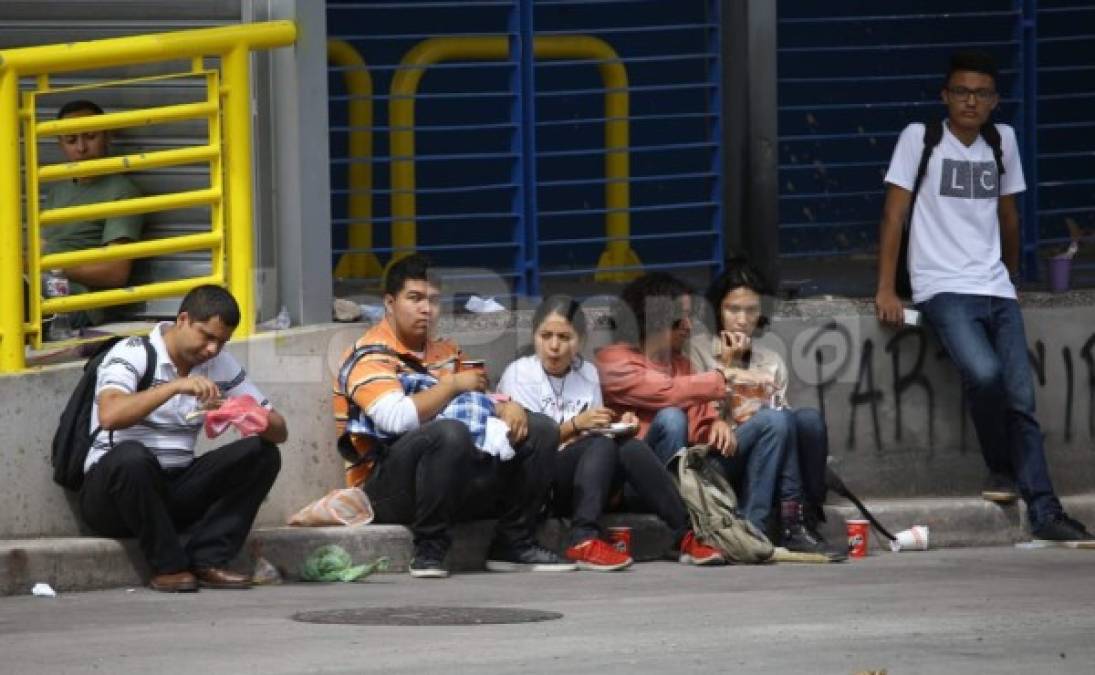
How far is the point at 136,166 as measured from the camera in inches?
405

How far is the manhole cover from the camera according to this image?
8839 mm

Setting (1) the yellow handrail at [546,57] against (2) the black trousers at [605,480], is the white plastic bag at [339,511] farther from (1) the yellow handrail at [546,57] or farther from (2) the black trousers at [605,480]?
(1) the yellow handrail at [546,57]

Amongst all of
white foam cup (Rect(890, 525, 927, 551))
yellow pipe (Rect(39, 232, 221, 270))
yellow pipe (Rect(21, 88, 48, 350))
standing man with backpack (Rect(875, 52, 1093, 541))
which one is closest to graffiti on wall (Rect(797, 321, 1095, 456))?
standing man with backpack (Rect(875, 52, 1093, 541))

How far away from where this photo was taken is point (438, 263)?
1273 cm

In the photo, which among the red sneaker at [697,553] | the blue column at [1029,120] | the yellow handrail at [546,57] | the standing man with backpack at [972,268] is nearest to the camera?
the red sneaker at [697,553]

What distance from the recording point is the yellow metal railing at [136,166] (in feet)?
32.2

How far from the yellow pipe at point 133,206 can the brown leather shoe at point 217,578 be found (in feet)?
4.98

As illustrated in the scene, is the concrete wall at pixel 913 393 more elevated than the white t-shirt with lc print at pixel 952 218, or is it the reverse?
the white t-shirt with lc print at pixel 952 218

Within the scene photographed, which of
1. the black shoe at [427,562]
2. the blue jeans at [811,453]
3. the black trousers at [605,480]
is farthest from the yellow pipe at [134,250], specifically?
the blue jeans at [811,453]

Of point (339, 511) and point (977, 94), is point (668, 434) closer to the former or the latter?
point (339, 511)

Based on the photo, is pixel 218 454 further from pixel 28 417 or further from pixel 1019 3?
pixel 1019 3

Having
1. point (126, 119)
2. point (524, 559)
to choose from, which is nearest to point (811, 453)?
point (524, 559)

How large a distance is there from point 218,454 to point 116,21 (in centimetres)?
239

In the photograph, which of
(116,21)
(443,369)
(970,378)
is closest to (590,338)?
(443,369)
